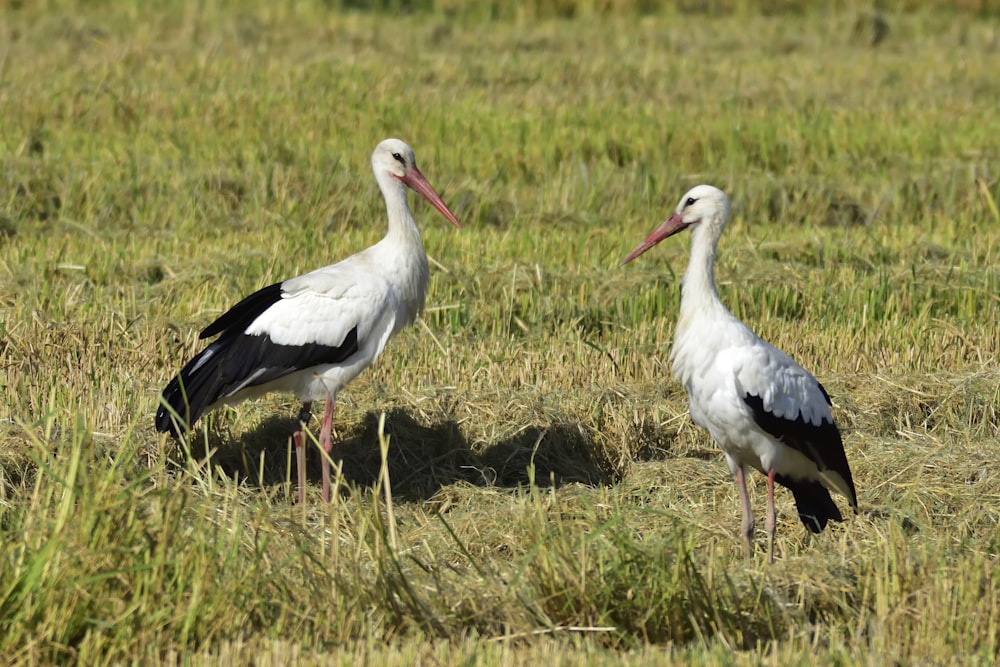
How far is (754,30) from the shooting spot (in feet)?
55.4

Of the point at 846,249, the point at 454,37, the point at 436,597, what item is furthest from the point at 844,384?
the point at 454,37

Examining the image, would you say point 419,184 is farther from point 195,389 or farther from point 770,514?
point 770,514

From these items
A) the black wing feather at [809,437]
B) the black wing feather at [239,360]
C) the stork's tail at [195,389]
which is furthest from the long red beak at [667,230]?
the stork's tail at [195,389]

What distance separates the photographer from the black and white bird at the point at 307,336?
5461 mm

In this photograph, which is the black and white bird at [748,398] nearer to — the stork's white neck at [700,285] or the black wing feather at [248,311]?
the stork's white neck at [700,285]

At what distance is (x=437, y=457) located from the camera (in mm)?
5902

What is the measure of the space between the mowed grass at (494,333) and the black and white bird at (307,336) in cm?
31

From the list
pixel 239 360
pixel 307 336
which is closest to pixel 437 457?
pixel 307 336

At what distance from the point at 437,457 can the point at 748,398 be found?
1.54 m

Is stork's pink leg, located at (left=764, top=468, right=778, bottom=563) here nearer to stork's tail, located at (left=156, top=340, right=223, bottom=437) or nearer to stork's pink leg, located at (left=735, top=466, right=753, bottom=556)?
stork's pink leg, located at (left=735, top=466, right=753, bottom=556)

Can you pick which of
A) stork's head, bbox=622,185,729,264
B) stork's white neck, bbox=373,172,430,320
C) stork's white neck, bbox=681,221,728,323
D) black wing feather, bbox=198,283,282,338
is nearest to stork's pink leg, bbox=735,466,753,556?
stork's white neck, bbox=681,221,728,323

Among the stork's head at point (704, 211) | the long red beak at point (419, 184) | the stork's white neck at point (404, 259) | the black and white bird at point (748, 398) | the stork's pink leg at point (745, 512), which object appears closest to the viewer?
the black and white bird at point (748, 398)

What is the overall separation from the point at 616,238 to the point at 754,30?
8844mm

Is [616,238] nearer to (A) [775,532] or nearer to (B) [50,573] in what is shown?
(A) [775,532]
